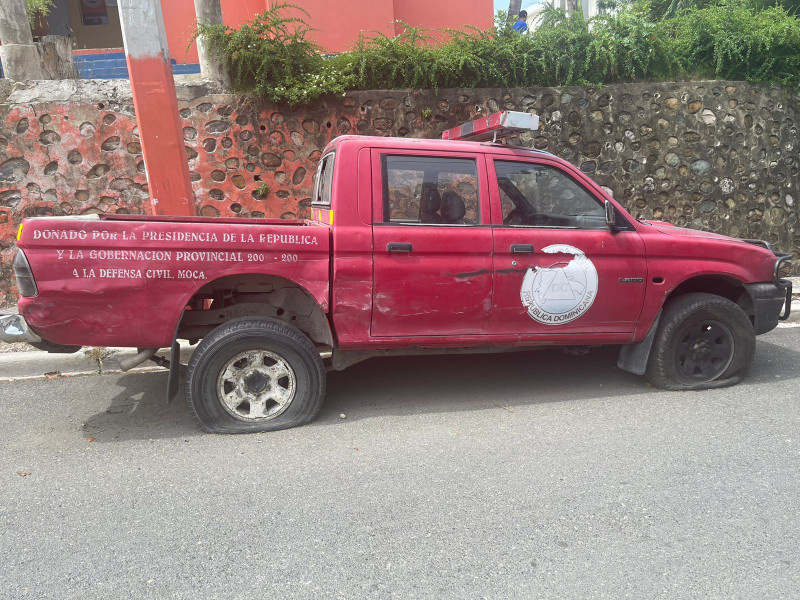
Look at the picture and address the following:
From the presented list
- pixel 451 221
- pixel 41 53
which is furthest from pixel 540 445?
pixel 41 53

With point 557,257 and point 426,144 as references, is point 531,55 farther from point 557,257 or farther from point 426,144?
point 557,257

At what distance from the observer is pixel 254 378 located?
3938 millimetres

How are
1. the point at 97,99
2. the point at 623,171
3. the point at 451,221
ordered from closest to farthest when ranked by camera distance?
the point at 451,221 → the point at 97,99 → the point at 623,171

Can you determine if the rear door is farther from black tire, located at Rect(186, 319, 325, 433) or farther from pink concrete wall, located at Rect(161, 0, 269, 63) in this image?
pink concrete wall, located at Rect(161, 0, 269, 63)

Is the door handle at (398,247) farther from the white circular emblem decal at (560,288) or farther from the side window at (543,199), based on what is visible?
the white circular emblem decal at (560,288)

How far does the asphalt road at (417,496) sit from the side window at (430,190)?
1394mm

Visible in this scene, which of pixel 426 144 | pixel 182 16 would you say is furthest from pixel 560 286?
pixel 182 16

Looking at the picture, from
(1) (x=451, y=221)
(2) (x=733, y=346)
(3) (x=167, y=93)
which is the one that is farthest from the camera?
(3) (x=167, y=93)

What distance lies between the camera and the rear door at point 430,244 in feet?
13.1

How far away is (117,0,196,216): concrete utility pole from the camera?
566cm

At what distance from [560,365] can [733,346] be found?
1.37 metres

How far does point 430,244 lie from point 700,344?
232 centimetres

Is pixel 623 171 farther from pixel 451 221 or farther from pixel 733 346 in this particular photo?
pixel 451 221

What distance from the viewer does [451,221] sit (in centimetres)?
413
